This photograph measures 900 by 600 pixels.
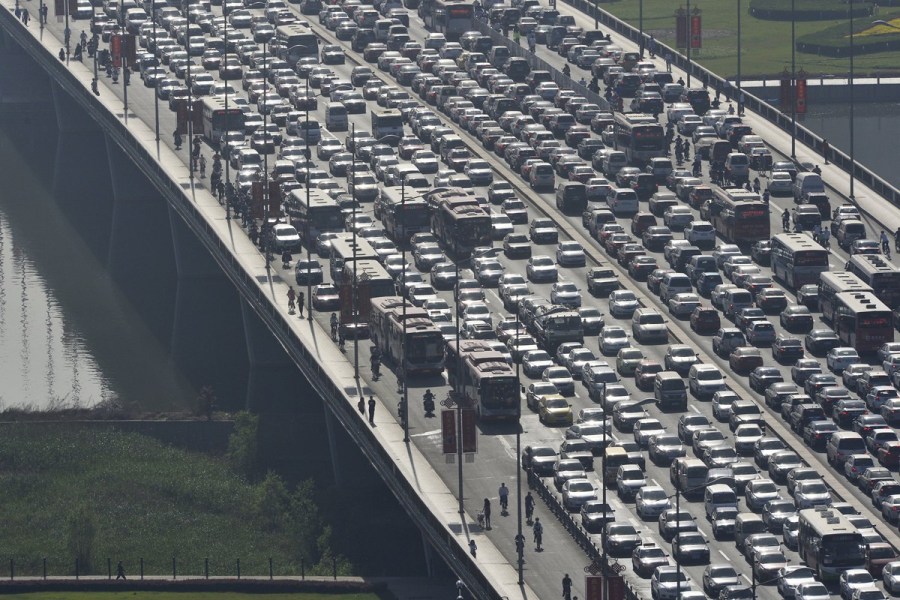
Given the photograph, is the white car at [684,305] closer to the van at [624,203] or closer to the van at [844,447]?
the van at [624,203]

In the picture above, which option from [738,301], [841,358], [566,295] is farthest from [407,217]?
[841,358]

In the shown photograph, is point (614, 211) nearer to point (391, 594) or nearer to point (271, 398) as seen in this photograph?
point (271, 398)

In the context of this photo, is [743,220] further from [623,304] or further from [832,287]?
[832,287]

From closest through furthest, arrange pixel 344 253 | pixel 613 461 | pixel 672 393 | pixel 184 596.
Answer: pixel 184 596, pixel 613 461, pixel 672 393, pixel 344 253

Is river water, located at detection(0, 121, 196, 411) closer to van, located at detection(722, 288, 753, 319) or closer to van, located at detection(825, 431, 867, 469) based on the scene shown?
van, located at detection(722, 288, 753, 319)

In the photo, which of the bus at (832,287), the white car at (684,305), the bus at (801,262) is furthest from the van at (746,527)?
the bus at (801,262)

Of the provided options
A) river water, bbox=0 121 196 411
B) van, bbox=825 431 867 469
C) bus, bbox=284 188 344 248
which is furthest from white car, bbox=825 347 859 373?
river water, bbox=0 121 196 411
